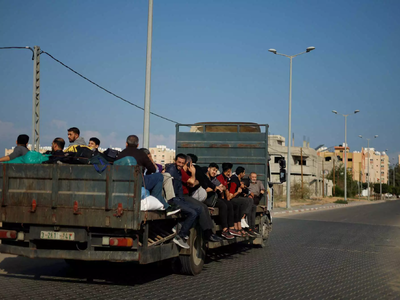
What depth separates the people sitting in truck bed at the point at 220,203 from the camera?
31.5 ft

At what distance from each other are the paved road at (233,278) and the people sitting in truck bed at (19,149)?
182cm

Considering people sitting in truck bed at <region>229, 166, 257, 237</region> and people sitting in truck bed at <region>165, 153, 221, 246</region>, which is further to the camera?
people sitting in truck bed at <region>229, 166, 257, 237</region>

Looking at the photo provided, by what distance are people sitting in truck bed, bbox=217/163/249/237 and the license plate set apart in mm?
4083

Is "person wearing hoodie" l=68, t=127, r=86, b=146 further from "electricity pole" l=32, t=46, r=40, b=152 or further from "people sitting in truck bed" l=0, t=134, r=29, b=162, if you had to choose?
"electricity pole" l=32, t=46, r=40, b=152

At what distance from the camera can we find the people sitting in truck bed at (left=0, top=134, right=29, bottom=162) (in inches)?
330

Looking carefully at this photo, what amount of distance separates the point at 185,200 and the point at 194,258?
95 centimetres

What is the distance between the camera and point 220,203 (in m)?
9.99

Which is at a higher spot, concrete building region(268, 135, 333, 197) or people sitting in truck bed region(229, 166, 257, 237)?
concrete building region(268, 135, 333, 197)

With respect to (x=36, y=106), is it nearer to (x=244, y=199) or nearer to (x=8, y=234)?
(x=244, y=199)

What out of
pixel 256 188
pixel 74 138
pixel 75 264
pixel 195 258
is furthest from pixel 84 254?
pixel 256 188

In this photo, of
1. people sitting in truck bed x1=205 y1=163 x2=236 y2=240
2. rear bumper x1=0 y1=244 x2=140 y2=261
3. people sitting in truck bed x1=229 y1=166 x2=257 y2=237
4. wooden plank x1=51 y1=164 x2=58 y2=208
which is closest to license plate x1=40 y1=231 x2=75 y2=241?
rear bumper x1=0 y1=244 x2=140 y2=261

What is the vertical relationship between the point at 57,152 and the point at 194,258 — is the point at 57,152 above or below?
above

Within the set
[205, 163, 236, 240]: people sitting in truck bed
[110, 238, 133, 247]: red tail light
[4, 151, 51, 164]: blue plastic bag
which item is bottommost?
[110, 238, 133, 247]: red tail light

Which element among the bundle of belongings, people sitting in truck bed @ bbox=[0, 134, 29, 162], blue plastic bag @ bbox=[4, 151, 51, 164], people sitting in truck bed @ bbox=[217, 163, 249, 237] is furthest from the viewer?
people sitting in truck bed @ bbox=[217, 163, 249, 237]
